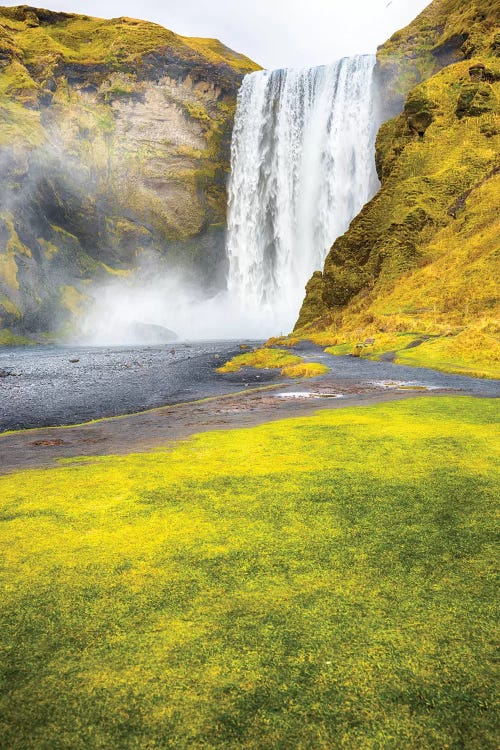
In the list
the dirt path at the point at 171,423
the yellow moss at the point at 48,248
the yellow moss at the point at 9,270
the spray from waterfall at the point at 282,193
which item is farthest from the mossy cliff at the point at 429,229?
the yellow moss at the point at 48,248

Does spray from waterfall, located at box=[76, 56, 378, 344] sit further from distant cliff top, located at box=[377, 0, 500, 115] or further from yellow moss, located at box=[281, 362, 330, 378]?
yellow moss, located at box=[281, 362, 330, 378]

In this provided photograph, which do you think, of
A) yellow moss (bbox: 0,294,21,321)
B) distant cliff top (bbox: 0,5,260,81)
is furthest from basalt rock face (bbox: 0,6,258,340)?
yellow moss (bbox: 0,294,21,321)

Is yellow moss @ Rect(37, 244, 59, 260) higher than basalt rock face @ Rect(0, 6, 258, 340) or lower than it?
lower

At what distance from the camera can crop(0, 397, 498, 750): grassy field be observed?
237cm

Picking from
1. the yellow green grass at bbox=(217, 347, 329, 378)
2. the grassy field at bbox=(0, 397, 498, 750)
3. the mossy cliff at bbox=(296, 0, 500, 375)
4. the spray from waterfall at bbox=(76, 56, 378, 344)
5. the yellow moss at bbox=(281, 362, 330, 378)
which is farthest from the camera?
the spray from waterfall at bbox=(76, 56, 378, 344)

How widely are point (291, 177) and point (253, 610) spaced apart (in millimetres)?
70971

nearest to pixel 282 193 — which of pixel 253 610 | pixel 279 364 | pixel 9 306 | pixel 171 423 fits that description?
pixel 9 306

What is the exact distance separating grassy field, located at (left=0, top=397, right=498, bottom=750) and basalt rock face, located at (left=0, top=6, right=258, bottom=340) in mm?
78493

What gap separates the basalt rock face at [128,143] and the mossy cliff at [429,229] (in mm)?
44550

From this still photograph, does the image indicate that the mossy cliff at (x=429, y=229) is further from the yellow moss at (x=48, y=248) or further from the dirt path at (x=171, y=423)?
the yellow moss at (x=48, y=248)

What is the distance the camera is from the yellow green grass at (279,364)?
20981mm

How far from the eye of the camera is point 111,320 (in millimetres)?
79375

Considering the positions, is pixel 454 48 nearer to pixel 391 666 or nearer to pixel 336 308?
pixel 336 308

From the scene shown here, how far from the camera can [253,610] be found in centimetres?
322
